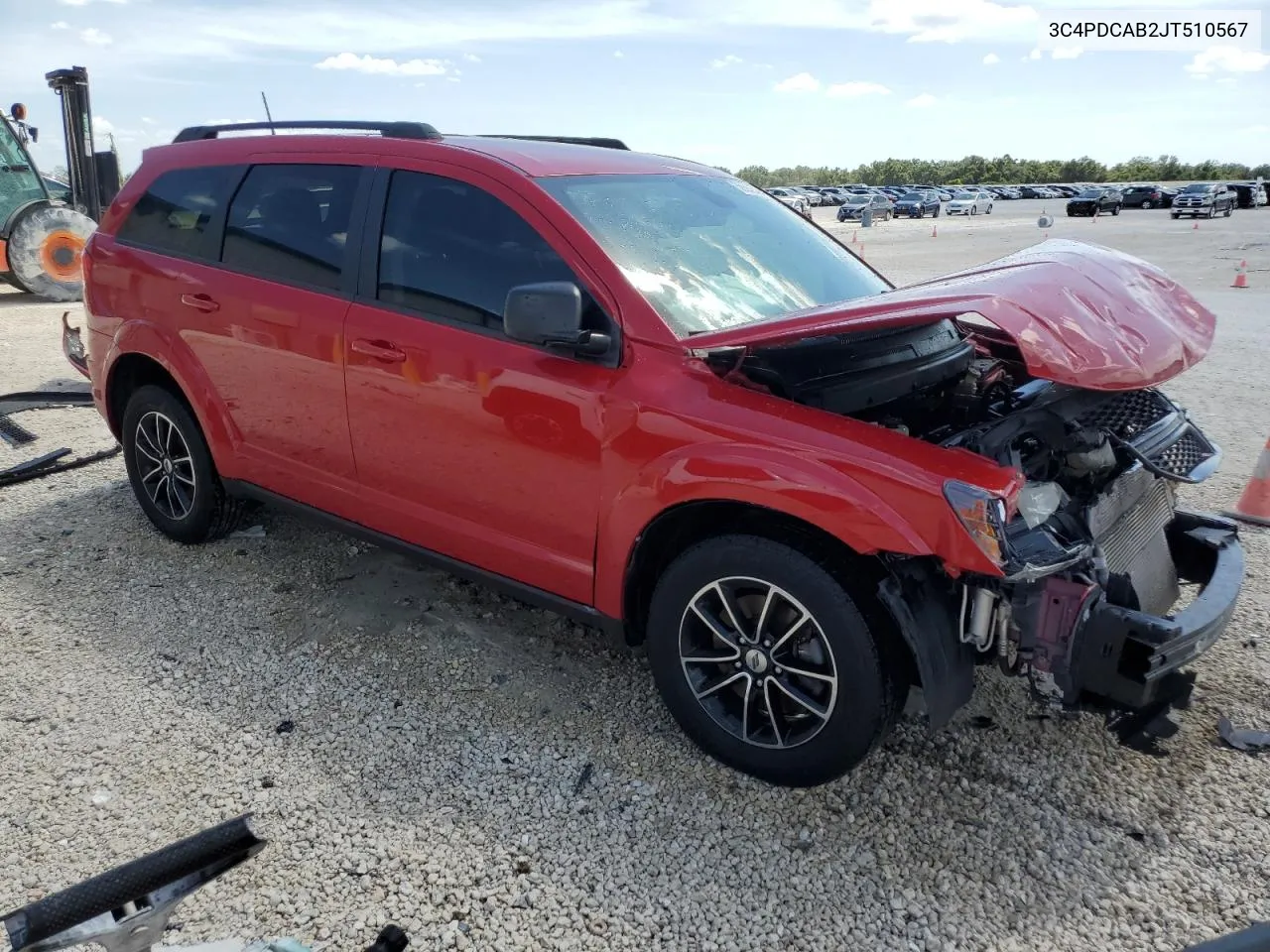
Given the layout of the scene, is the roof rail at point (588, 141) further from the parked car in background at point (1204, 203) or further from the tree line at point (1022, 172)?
the tree line at point (1022, 172)

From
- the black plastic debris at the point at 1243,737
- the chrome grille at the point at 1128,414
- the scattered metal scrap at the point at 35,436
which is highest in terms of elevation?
the chrome grille at the point at 1128,414

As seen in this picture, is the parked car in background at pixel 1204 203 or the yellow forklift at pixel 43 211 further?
the parked car in background at pixel 1204 203

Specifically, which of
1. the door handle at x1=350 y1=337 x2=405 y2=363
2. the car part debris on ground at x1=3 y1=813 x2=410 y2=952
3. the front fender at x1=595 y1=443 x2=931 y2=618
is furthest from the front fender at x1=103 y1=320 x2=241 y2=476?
the car part debris on ground at x1=3 y1=813 x2=410 y2=952

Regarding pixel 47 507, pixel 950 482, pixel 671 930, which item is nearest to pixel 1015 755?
pixel 950 482

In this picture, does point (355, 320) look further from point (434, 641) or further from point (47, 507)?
point (47, 507)

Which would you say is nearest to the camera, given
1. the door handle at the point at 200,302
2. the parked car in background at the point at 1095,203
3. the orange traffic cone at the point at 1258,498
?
the door handle at the point at 200,302

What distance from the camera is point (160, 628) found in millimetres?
3939

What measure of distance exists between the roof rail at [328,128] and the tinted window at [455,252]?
0.25 metres

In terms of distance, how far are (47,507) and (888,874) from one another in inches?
191

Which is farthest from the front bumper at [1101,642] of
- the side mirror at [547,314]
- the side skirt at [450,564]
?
the side mirror at [547,314]

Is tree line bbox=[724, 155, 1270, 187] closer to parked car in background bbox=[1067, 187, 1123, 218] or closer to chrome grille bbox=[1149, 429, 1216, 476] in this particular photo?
parked car in background bbox=[1067, 187, 1123, 218]

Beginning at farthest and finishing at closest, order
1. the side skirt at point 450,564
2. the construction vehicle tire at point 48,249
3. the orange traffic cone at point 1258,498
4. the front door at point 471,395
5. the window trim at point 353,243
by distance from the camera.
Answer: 1. the construction vehicle tire at point 48,249
2. the orange traffic cone at point 1258,498
3. the window trim at point 353,243
4. the side skirt at point 450,564
5. the front door at point 471,395

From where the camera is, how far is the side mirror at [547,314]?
2.85m

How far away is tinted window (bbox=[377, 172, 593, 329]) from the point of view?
3.23 m
